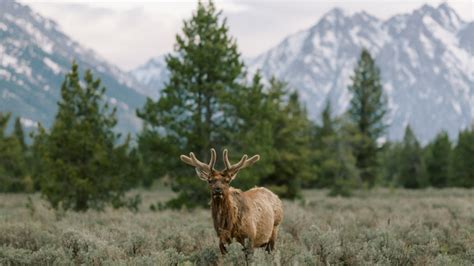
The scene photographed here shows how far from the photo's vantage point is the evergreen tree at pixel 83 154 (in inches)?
691

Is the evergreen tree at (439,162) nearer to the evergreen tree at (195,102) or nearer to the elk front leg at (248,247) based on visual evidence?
the evergreen tree at (195,102)

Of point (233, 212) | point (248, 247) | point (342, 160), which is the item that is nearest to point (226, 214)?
Answer: point (233, 212)

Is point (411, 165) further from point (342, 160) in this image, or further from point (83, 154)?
point (83, 154)

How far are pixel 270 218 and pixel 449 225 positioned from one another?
5616mm

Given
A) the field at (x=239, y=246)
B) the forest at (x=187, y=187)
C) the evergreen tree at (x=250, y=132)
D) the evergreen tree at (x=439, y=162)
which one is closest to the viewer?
the field at (x=239, y=246)

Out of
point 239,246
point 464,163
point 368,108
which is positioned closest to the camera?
point 239,246

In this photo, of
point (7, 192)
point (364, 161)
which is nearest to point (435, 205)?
point (364, 161)

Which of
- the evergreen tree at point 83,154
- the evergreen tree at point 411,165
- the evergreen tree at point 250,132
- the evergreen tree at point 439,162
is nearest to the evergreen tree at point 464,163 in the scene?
the evergreen tree at point 439,162

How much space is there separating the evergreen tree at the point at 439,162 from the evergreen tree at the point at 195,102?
37431mm

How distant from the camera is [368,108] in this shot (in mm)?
41844

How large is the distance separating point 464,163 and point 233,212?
42.3 metres

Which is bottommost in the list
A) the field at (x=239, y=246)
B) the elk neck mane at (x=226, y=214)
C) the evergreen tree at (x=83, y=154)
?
the field at (x=239, y=246)

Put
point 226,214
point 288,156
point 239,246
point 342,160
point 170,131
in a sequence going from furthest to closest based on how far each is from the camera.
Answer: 1. point 342,160
2. point 288,156
3. point 170,131
4. point 226,214
5. point 239,246

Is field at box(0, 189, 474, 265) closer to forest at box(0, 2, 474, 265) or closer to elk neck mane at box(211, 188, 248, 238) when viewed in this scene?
forest at box(0, 2, 474, 265)
